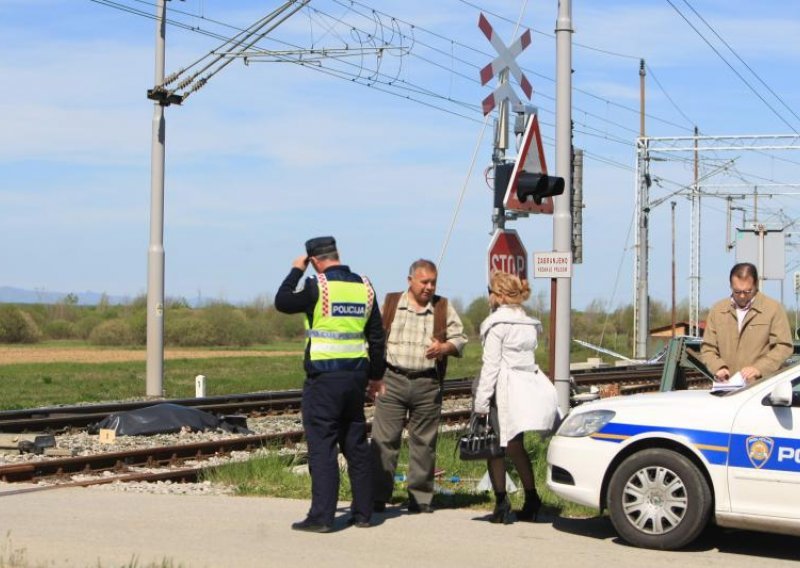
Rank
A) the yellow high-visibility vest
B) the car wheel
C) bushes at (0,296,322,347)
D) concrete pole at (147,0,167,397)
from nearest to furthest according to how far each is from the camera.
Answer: the car wheel < the yellow high-visibility vest < concrete pole at (147,0,167,397) < bushes at (0,296,322,347)

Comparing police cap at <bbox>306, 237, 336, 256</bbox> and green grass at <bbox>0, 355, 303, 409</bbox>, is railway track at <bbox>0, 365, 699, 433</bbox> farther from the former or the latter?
police cap at <bbox>306, 237, 336, 256</bbox>

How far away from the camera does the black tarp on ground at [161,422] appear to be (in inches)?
693

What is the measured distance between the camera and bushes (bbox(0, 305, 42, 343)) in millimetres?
69312

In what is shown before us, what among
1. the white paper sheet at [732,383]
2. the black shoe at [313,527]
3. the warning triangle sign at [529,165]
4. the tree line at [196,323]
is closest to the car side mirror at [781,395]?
the white paper sheet at [732,383]

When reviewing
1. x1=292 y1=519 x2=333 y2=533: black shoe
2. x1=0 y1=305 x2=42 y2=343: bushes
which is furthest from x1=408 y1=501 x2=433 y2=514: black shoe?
x1=0 y1=305 x2=42 y2=343: bushes

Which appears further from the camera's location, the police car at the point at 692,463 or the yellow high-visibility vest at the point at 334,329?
the yellow high-visibility vest at the point at 334,329

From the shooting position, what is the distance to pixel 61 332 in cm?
7981

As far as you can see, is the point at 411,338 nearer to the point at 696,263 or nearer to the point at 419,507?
the point at 419,507

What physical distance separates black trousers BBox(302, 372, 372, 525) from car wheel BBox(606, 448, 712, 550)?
1.76 metres

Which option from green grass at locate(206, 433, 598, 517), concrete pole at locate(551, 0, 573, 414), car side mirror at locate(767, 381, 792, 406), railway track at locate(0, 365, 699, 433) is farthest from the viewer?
railway track at locate(0, 365, 699, 433)

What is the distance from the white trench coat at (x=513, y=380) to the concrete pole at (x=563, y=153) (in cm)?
442

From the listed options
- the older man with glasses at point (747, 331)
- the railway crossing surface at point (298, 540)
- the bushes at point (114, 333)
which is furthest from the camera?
the bushes at point (114, 333)

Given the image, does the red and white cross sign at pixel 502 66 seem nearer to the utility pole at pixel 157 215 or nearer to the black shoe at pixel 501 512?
the black shoe at pixel 501 512

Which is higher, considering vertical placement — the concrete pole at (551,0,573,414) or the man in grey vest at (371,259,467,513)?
the concrete pole at (551,0,573,414)
